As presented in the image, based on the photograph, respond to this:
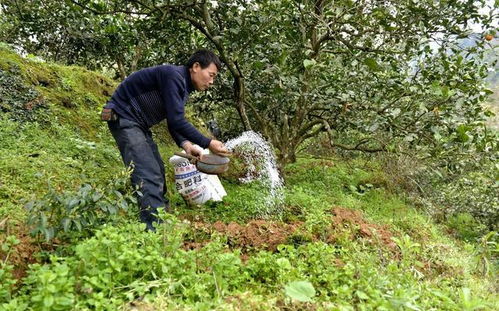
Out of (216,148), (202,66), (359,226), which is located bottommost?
(359,226)

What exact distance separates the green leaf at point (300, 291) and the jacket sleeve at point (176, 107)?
5.76 feet

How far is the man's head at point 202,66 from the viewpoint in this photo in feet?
12.2

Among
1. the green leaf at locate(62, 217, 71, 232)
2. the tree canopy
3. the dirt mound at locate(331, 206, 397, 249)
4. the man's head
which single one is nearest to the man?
the man's head

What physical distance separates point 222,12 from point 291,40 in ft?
2.94

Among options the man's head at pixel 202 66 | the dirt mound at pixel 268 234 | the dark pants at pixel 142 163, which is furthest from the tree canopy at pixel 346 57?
the dark pants at pixel 142 163

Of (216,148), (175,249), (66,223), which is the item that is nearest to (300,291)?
(175,249)

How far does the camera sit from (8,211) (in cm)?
317

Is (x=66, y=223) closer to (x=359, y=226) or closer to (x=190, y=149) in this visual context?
(x=190, y=149)

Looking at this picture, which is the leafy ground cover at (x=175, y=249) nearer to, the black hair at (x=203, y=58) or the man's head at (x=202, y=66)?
the man's head at (x=202, y=66)

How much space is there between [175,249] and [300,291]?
2.68ft

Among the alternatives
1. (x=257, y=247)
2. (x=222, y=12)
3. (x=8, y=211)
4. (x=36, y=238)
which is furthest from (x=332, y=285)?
(x=222, y=12)

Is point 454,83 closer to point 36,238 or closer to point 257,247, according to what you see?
point 257,247

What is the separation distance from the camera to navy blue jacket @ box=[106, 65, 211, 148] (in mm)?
3598

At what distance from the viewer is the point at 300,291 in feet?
7.31
